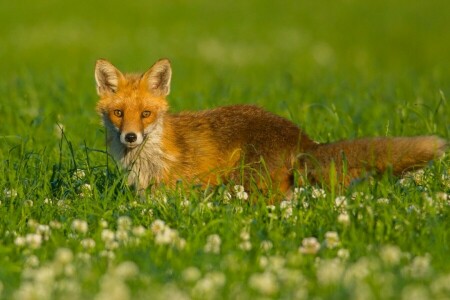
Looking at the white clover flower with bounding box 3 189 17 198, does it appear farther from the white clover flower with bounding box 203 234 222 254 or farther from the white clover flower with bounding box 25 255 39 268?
the white clover flower with bounding box 203 234 222 254

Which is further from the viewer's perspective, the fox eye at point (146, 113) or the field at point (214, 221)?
the fox eye at point (146, 113)

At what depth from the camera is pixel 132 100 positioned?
8.17 m

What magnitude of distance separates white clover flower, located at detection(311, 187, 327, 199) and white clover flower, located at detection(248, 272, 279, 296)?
1.76m

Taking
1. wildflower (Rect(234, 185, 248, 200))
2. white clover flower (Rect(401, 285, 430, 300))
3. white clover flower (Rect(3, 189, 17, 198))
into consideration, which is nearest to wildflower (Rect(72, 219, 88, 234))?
white clover flower (Rect(3, 189, 17, 198))

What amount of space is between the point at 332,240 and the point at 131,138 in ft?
8.64

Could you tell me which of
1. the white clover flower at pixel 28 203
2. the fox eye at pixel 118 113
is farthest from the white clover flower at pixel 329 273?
the fox eye at pixel 118 113

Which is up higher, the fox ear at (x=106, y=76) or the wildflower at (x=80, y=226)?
the fox ear at (x=106, y=76)

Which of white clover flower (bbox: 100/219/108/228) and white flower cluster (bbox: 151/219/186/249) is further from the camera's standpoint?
white clover flower (bbox: 100/219/108/228)

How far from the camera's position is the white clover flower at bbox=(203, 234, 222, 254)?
5699mm

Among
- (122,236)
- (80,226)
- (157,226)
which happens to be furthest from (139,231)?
(80,226)

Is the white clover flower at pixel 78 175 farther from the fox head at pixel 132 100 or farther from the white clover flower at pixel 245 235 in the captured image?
the white clover flower at pixel 245 235

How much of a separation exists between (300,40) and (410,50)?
3.39 meters

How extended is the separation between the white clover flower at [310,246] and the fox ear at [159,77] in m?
3.14

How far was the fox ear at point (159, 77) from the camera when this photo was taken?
27.4ft
